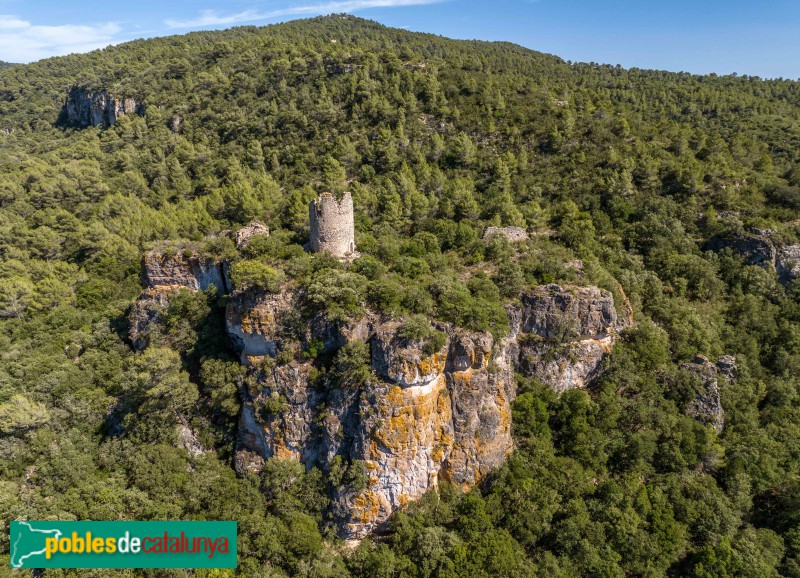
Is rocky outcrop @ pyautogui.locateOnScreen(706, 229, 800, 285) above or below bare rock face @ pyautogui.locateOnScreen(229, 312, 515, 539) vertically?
above

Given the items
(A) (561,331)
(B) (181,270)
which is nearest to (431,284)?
(A) (561,331)

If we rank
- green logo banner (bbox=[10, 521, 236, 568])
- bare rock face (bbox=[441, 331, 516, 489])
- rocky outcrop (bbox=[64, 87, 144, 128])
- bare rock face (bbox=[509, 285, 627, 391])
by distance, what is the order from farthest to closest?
rocky outcrop (bbox=[64, 87, 144, 128]) → bare rock face (bbox=[509, 285, 627, 391]) → bare rock face (bbox=[441, 331, 516, 489]) → green logo banner (bbox=[10, 521, 236, 568])

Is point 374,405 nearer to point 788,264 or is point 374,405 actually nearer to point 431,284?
point 431,284

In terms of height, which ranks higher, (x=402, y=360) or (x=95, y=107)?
(x=95, y=107)

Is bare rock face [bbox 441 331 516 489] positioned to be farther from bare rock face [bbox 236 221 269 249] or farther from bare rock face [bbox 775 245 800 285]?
bare rock face [bbox 775 245 800 285]

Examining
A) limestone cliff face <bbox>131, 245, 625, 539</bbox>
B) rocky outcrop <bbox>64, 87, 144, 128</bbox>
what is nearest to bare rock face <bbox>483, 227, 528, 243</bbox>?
limestone cliff face <bbox>131, 245, 625, 539</bbox>

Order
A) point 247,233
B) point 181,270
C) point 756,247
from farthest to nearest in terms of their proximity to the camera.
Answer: point 756,247 → point 247,233 → point 181,270

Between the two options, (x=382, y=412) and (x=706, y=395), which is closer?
(x=382, y=412)
